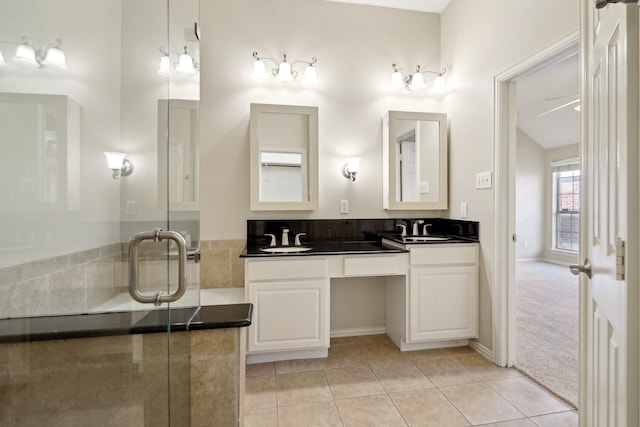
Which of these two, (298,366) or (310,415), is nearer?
(310,415)

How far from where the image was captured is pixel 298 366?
7.28ft

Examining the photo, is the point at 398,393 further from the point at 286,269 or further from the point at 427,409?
the point at 286,269

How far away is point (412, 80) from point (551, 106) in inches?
135

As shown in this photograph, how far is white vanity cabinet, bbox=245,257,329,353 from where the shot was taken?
7.06 ft

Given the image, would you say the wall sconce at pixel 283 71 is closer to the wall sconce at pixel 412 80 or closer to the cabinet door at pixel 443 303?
the wall sconce at pixel 412 80

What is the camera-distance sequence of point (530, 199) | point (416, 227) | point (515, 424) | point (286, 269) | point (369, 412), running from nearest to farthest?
point (515, 424) → point (369, 412) → point (286, 269) → point (416, 227) → point (530, 199)

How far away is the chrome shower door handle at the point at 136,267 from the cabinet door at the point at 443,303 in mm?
1761

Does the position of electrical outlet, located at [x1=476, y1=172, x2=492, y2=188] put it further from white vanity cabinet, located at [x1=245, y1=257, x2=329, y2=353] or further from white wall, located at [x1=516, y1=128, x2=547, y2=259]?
white wall, located at [x1=516, y1=128, x2=547, y2=259]

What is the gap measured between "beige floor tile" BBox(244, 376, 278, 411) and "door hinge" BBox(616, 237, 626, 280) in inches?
66.2

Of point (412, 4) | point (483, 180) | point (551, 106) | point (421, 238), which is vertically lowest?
point (421, 238)

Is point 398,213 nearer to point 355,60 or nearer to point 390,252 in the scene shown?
point 390,252

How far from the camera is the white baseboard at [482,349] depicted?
7.42ft

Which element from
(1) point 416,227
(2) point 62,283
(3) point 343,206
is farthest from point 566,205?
(2) point 62,283

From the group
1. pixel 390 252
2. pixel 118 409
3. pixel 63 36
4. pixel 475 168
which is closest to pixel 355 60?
pixel 475 168
